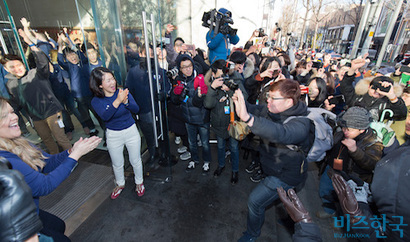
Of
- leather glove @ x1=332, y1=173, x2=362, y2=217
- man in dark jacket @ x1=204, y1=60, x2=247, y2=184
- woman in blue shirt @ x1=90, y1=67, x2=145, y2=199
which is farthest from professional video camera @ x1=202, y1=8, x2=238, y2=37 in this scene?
leather glove @ x1=332, y1=173, x2=362, y2=217

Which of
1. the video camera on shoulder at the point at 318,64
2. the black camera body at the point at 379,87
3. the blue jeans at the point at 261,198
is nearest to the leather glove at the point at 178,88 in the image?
the blue jeans at the point at 261,198

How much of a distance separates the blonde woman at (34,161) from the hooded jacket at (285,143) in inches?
60.3

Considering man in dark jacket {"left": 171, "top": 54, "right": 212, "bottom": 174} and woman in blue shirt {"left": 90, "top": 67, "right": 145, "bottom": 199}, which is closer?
woman in blue shirt {"left": 90, "top": 67, "right": 145, "bottom": 199}

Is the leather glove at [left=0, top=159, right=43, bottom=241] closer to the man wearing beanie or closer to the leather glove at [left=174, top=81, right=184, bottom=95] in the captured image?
the leather glove at [left=174, top=81, right=184, bottom=95]

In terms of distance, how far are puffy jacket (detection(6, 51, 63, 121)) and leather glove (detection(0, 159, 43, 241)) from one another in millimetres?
3049

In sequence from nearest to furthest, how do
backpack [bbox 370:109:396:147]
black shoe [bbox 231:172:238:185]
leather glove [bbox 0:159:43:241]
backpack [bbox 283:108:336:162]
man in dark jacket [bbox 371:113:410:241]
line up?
leather glove [bbox 0:159:43:241] → man in dark jacket [bbox 371:113:410:241] → backpack [bbox 283:108:336:162] → backpack [bbox 370:109:396:147] → black shoe [bbox 231:172:238:185]

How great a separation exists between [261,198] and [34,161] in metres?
2.05

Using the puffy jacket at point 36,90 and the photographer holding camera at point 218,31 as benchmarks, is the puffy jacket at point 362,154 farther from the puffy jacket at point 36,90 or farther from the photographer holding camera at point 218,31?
the puffy jacket at point 36,90

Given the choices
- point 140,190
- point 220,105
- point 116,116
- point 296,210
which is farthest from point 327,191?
point 116,116

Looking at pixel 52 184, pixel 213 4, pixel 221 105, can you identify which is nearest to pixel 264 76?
pixel 221 105

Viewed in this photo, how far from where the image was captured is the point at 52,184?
147 cm

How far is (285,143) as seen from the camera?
1676mm

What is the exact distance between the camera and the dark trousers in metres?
1.54

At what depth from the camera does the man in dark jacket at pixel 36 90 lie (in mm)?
3086
